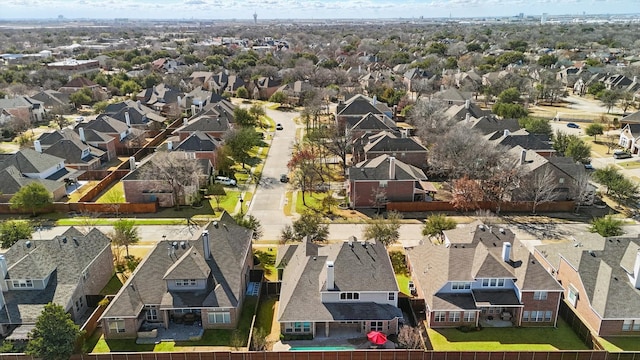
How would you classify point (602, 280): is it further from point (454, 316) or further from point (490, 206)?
point (490, 206)

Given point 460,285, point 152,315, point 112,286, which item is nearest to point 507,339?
point 460,285

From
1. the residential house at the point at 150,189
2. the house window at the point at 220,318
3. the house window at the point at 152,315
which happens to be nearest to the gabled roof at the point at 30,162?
the residential house at the point at 150,189

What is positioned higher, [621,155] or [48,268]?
[48,268]

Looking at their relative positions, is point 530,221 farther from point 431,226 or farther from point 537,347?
point 537,347

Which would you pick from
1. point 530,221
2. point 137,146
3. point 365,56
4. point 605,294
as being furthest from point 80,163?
point 365,56

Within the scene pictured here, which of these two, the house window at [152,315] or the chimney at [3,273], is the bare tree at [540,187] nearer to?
the house window at [152,315]
